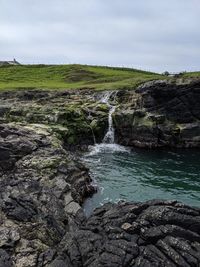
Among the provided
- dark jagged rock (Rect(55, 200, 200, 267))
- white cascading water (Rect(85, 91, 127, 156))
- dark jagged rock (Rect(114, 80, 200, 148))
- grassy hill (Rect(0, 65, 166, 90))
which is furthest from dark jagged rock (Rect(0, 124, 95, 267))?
grassy hill (Rect(0, 65, 166, 90))

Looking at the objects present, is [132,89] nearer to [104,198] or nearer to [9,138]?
[9,138]

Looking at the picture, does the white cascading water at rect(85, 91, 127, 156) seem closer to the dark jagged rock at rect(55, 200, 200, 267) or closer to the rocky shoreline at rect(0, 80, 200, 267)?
the rocky shoreline at rect(0, 80, 200, 267)

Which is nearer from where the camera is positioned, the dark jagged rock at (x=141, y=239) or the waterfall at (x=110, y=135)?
the dark jagged rock at (x=141, y=239)

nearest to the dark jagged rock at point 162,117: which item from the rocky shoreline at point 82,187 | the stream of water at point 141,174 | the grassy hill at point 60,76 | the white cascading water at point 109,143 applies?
the rocky shoreline at point 82,187

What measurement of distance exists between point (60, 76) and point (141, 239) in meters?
111

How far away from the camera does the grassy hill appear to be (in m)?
112

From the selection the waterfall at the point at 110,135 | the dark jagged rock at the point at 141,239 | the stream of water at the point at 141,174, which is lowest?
the stream of water at the point at 141,174

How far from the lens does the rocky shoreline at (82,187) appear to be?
84.4 feet

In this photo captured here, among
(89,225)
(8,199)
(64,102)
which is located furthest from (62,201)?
(64,102)

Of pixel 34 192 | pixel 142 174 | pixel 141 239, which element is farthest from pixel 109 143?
pixel 141 239

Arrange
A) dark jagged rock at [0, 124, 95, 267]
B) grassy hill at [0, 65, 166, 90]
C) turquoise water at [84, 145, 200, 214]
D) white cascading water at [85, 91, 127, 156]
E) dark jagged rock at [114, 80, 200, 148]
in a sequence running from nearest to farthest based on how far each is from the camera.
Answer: dark jagged rock at [0, 124, 95, 267]
turquoise water at [84, 145, 200, 214]
white cascading water at [85, 91, 127, 156]
dark jagged rock at [114, 80, 200, 148]
grassy hill at [0, 65, 166, 90]

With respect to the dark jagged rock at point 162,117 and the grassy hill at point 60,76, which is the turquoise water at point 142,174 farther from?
the grassy hill at point 60,76

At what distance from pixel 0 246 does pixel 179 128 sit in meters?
50.5

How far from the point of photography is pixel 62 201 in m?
39.7
